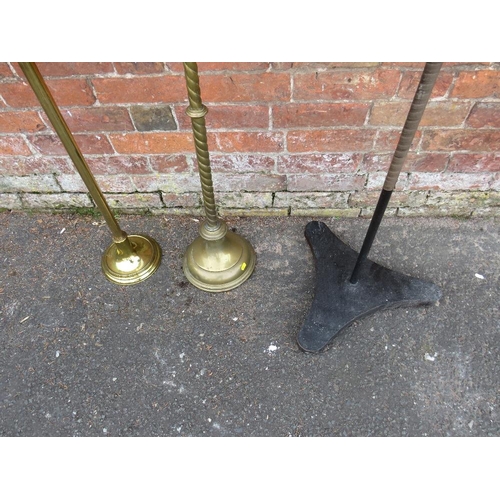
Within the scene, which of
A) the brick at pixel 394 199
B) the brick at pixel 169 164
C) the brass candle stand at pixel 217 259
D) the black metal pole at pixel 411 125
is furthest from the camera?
the brick at pixel 394 199

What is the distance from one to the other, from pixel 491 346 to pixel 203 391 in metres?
1.06

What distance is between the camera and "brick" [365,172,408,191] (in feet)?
5.49

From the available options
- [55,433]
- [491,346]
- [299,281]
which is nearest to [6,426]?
[55,433]

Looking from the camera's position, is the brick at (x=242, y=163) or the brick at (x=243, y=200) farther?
the brick at (x=243, y=200)

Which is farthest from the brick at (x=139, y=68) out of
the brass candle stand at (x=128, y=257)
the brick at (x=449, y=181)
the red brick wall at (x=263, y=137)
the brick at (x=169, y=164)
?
the brick at (x=449, y=181)

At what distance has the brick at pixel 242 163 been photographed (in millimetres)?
1617

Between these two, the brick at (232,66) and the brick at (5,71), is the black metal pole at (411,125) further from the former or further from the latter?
the brick at (5,71)

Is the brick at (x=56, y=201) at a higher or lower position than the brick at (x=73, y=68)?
lower

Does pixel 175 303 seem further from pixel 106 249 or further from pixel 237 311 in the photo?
pixel 106 249

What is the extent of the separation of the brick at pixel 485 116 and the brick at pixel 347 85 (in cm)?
32

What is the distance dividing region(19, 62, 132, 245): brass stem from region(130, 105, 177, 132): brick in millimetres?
279

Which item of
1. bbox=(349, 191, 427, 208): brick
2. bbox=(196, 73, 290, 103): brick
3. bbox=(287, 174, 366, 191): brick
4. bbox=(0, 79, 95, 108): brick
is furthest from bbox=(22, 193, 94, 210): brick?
bbox=(349, 191, 427, 208): brick

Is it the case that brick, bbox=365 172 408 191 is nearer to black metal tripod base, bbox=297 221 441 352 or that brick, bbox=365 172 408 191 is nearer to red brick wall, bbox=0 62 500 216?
red brick wall, bbox=0 62 500 216

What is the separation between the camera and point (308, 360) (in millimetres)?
1486
